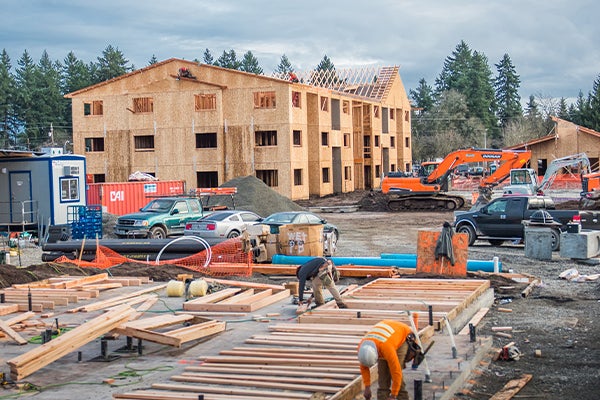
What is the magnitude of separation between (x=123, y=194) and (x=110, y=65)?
8268 cm

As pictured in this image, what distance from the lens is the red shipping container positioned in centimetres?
4006

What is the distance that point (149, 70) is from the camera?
195 ft

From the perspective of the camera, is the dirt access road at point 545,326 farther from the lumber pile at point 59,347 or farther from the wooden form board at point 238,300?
the lumber pile at point 59,347

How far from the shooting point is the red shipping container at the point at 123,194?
4006 centimetres

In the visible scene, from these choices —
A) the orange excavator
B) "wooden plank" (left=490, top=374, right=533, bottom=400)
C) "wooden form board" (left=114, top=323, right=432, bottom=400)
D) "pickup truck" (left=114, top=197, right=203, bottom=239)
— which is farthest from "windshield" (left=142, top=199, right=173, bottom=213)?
"wooden plank" (left=490, top=374, right=533, bottom=400)

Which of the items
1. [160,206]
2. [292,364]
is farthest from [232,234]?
[292,364]

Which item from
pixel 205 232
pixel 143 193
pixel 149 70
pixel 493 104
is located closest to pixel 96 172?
pixel 149 70

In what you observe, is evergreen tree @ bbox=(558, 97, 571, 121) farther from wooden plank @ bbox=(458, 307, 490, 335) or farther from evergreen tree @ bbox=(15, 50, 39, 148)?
wooden plank @ bbox=(458, 307, 490, 335)

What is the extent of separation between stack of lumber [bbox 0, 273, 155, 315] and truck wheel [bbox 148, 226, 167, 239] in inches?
334

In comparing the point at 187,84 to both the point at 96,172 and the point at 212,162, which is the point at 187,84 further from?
the point at 96,172

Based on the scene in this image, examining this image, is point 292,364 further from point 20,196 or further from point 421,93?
point 421,93

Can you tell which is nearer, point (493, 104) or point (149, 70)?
point (149, 70)

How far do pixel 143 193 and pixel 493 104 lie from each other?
368 ft

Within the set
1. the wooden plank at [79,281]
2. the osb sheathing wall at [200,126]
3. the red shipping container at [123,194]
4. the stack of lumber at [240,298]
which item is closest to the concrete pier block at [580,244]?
the stack of lumber at [240,298]
